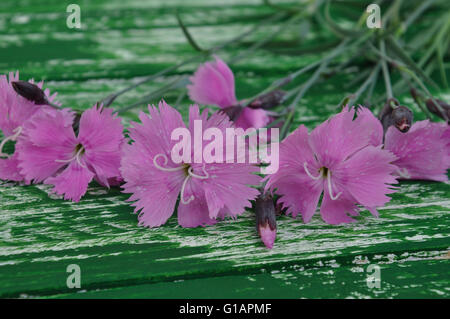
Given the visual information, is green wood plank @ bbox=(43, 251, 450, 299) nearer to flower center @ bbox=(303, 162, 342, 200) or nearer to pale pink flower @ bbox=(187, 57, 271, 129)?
flower center @ bbox=(303, 162, 342, 200)

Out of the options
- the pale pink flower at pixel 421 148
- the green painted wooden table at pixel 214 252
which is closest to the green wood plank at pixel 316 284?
the green painted wooden table at pixel 214 252

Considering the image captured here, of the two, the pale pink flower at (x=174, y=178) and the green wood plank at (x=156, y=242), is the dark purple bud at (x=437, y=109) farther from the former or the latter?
the pale pink flower at (x=174, y=178)

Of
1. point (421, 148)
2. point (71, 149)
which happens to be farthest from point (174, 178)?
point (421, 148)

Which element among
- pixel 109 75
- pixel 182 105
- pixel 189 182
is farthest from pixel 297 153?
pixel 109 75

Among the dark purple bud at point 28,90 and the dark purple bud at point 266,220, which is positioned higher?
the dark purple bud at point 28,90

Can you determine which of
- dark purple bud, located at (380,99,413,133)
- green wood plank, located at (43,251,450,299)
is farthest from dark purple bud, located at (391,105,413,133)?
green wood plank, located at (43,251,450,299)

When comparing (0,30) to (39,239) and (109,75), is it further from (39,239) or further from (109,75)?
(39,239)
